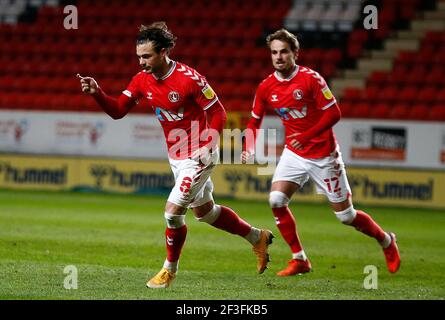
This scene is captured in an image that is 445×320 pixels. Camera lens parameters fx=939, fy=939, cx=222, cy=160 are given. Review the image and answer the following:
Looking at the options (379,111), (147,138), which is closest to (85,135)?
(147,138)

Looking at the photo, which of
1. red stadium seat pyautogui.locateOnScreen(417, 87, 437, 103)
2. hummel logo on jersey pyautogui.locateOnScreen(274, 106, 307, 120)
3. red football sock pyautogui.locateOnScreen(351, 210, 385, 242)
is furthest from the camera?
red stadium seat pyautogui.locateOnScreen(417, 87, 437, 103)

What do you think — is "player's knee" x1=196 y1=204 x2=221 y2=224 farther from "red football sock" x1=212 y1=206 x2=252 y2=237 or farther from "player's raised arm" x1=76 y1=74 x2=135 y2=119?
"player's raised arm" x1=76 y1=74 x2=135 y2=119

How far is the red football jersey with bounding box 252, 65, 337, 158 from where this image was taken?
8.96 m

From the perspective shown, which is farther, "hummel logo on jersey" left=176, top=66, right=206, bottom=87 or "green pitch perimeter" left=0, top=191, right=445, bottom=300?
"hummel logo on jersey" left=176, top=66, right=206, bottom=87

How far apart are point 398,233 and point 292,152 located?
4.51m

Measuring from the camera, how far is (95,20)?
2356 centimetres

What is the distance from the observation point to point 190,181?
26.4ft

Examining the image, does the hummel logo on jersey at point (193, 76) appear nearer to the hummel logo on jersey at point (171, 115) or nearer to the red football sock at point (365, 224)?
the hummel logo on jersey at point (171, 115)

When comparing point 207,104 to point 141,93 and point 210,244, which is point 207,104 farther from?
point 210,244

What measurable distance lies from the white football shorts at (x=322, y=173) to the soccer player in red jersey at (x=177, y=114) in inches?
39.9

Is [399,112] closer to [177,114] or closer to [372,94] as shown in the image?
[372,94]

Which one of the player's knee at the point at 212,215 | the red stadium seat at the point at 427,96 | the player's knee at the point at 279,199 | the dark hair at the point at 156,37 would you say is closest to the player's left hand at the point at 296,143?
the player's knee at the point at 279,199

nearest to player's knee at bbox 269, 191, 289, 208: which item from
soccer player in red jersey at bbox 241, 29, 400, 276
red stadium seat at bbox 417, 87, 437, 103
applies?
soccer player in red jersey at bbox 241, 29, 400, 276
